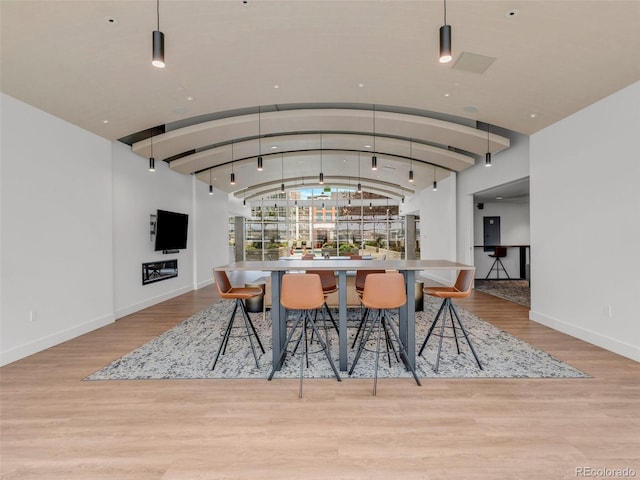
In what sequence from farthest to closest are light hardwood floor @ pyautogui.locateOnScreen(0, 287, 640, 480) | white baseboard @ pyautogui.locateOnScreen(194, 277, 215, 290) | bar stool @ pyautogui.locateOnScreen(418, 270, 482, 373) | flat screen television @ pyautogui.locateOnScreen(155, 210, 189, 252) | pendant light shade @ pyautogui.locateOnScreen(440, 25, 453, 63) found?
white baseboard @ pyautogui.locateOnScreen(194, 277, 215, 290) < flat screen television @ pyautogui.locateOnScreen(155, 210, 189, 252) < bar stool @ pyautogui.locateOnScreen(418, 270, 482, 373) < pendant light shade @ pyautogui.locateOnScreen(440, 25, 453, 63) < light hardwood floor @ pyautogui.locateOnScreen(0, 287, 640, 480)

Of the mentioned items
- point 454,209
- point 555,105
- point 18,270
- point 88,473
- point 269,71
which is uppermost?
point 269,71

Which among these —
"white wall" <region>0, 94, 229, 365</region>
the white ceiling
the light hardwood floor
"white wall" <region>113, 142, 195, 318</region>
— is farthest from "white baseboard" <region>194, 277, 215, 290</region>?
the light hardwood floor

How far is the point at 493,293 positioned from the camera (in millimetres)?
7230

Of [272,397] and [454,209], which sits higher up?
[454,209]

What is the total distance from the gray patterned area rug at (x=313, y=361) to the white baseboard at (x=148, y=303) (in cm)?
155

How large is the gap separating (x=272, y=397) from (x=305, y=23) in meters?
3.46

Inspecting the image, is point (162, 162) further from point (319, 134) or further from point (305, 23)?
point (305, 23)

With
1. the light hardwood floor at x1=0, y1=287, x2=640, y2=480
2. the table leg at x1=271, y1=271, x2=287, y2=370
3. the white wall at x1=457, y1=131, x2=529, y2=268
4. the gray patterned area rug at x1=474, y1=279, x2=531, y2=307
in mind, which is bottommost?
the light hardwood floor at x1=0, y1=287, x2=640, y2=480

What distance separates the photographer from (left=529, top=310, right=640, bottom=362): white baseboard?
3309mm

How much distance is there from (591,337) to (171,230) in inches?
299

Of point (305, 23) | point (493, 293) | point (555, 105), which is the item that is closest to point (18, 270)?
point (305, 23)

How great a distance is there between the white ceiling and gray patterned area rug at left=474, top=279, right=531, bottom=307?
3.75m

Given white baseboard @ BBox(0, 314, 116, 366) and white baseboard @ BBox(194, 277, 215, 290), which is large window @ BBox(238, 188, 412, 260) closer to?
white baseboard @ BBox(194, 277, 215, 290)

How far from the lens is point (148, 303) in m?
6.04
